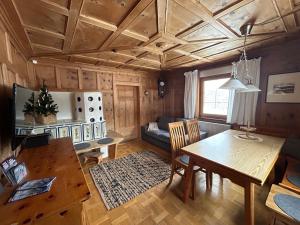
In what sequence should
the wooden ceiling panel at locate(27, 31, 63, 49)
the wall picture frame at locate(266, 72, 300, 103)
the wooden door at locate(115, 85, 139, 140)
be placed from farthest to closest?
the wooden door at locate(115, 85, 139, 140) < the wall picture frame at locate(266, 72, 300, 103) < the wooden ceiling panel at locate(27, 31, 63, 49)

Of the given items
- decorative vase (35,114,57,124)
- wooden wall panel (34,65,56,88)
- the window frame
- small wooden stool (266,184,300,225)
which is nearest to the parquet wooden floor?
small wooden stool (266,184,300,225)

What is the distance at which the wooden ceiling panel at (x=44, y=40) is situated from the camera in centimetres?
182

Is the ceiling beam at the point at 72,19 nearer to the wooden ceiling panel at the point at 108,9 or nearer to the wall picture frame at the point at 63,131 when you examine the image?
the wooden ceiling panel at the point at 108,9

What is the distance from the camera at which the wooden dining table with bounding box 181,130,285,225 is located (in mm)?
1219

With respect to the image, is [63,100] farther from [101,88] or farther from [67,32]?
[67,32]

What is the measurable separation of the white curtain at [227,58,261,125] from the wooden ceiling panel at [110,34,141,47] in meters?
2.31

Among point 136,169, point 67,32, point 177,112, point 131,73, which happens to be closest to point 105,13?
point 67,32

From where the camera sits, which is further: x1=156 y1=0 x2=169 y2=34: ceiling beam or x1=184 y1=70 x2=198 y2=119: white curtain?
x1=184 y1=70 x2=198 y2=119: white curtain

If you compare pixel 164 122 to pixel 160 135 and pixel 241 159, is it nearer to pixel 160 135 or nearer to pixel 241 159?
pixel 160 135

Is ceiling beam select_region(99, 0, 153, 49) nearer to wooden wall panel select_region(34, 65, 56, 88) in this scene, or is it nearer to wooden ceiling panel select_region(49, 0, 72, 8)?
wooden ceiling panel select_region(49, 0, 72, 8)

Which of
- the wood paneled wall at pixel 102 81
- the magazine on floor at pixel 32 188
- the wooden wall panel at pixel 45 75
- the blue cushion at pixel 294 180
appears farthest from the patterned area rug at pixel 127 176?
the wooden wall panel at pixel 45 75

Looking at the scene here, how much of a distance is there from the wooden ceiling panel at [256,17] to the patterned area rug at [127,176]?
8.32ft

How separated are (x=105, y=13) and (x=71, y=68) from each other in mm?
2336

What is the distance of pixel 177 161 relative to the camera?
207 centimetres
